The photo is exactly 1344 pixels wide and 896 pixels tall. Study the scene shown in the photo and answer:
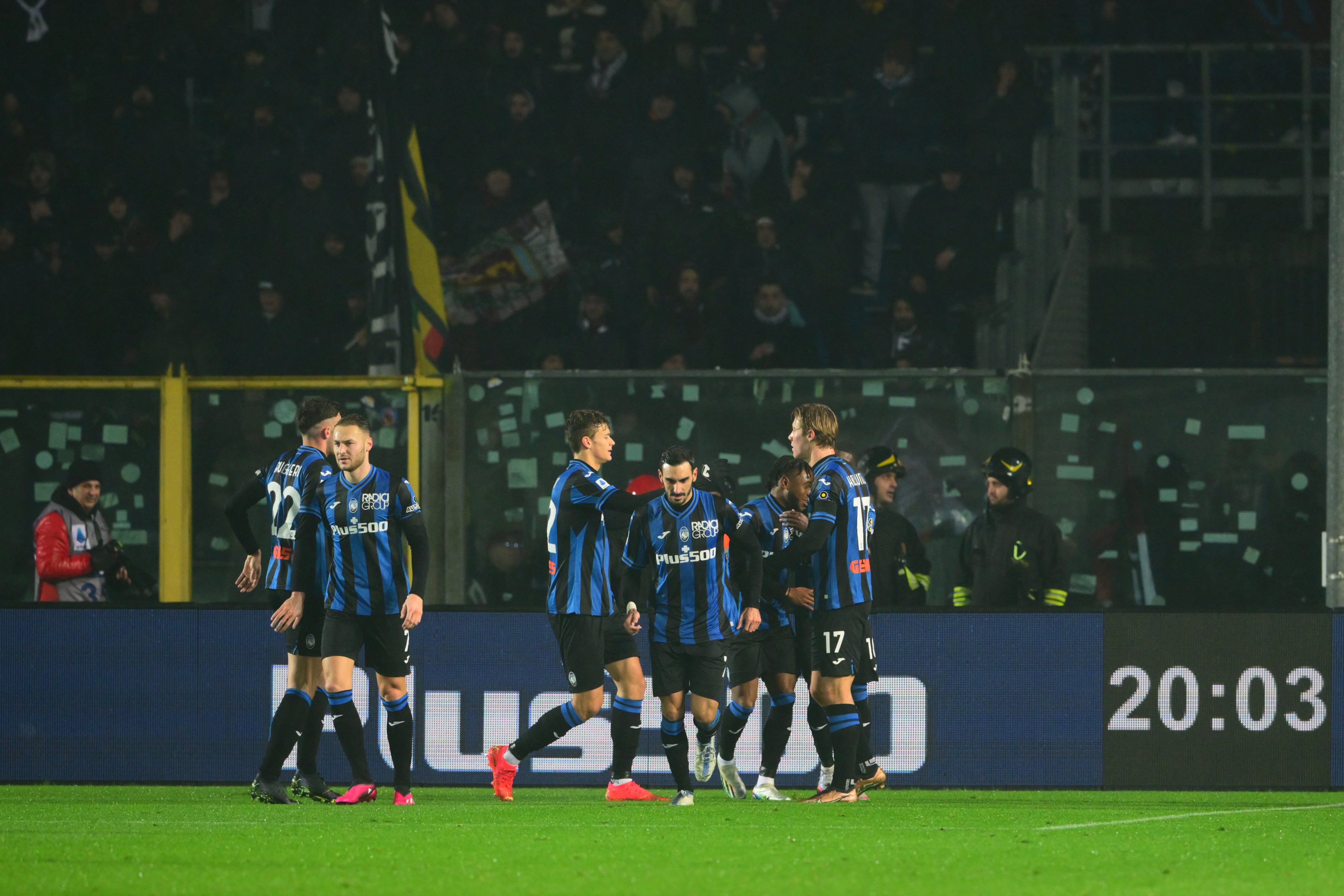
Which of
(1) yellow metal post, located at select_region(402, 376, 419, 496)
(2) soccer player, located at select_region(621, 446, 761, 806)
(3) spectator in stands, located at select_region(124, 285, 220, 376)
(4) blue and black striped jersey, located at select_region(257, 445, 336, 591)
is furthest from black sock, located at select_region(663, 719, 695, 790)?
(3) spectator in stands, located at select_region(124, 285, 220, 376)

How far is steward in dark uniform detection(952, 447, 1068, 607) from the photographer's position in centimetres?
1045

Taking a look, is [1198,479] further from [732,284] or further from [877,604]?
[732,284]

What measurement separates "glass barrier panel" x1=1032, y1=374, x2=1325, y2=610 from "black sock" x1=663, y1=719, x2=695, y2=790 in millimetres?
3405

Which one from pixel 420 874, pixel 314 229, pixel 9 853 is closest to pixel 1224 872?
pixel 420 874

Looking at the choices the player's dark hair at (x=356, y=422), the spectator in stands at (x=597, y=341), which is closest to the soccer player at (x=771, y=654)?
the player's dark hair at (x=356, y=422)

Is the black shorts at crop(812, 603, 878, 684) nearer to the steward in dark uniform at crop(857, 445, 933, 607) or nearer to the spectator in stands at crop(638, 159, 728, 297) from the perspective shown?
the steward in dark uniform at crop(857, 445, 933, 607)

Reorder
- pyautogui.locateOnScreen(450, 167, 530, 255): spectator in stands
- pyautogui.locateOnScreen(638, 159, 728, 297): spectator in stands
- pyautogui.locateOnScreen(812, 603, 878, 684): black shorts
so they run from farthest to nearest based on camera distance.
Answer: pyautogui.locateOnScreen(450, 167, 530, 255): spectator in stands
pyautogui.locateOnScreen(638, 159, 728, 297): spectator in stands
pyautogui.locateOnScreen(812, 603, 878, 684): black shorts

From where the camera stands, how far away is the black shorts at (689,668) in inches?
341

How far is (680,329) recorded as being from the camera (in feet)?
43.1

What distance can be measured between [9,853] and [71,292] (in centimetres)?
848

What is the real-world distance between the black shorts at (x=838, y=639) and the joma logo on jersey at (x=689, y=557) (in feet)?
2.10

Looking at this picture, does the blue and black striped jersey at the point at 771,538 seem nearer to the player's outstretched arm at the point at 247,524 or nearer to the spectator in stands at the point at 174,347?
the player's outstretched arm at the point at 247,524

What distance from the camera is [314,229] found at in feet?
47.5

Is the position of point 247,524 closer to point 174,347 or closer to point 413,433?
point 413,433
